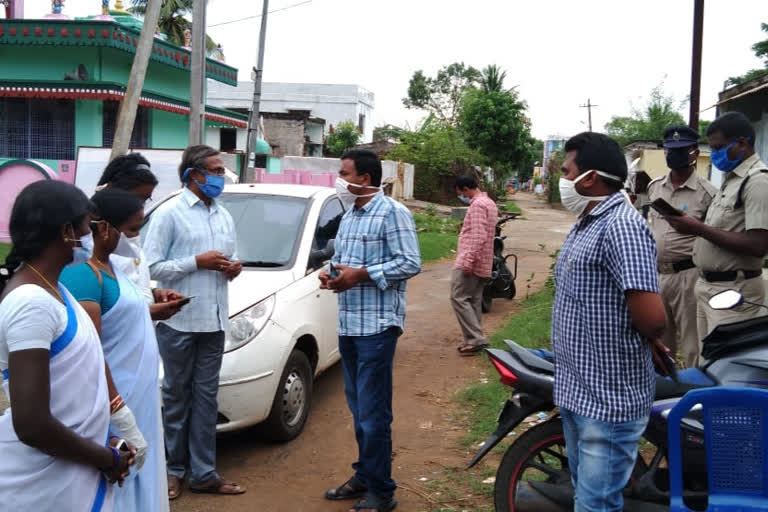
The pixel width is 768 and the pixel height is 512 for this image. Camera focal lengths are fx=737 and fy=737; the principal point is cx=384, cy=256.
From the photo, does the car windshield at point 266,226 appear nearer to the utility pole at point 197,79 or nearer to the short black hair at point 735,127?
the short black hair at point 735,127

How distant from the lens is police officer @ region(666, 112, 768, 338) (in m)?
4.14

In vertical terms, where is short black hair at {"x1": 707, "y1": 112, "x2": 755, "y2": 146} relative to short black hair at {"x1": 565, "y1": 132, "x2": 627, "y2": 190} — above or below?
above

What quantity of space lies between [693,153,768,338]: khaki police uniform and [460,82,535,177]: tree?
35466 millimetres

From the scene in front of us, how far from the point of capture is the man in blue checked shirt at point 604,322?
8.58ft

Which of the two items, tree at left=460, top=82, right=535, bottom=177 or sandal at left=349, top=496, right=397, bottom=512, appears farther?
tree at left=460, top=82, right=535, bottom=177

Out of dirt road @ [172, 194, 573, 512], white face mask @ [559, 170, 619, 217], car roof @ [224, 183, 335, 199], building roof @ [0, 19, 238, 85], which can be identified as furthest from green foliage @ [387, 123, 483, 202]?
white face mask @ [559, 170, 619, 217]

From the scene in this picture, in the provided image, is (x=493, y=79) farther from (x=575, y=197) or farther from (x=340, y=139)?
(x=575, y=197)

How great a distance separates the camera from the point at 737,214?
427cm

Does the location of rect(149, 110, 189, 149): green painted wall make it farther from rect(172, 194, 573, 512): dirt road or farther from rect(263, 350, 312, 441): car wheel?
rect(263, 350, 312, 441): car wheel

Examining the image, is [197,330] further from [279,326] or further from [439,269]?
[439,269]

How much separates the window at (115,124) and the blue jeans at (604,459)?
52.4ft

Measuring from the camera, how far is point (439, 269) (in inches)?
568

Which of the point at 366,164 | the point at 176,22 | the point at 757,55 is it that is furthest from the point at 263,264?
the point at 176,22

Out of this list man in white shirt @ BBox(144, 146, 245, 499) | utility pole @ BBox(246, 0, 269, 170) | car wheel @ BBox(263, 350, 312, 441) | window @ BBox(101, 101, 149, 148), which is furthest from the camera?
utility pole @ BBox(246, 0, 269, 170)
